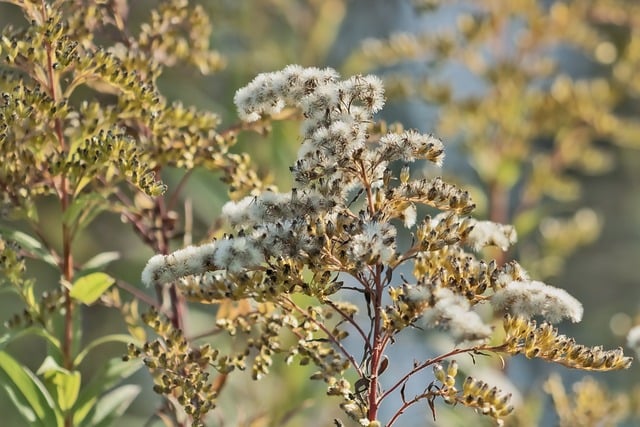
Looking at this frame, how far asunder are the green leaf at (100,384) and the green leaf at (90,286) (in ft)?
0.41

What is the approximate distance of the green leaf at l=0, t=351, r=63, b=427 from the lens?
1.39m

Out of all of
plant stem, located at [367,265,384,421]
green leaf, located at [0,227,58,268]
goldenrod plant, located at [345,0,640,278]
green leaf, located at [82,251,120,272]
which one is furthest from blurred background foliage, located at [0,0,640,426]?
plant stem, located at [367,265,384,421]

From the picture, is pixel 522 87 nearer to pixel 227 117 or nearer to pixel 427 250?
pixel 227 117

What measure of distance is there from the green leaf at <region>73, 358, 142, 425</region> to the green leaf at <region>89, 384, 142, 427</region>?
0.02 meters

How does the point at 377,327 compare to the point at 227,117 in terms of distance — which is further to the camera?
the point at 227,117

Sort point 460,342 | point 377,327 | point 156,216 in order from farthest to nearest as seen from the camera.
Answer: point 156,216 < point 377,327 < point 460,342

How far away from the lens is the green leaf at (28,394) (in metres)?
1.39

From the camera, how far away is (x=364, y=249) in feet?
3.59

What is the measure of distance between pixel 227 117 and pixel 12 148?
3.64 feet

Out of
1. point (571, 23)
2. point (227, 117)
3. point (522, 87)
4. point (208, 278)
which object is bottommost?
point (208, 278)

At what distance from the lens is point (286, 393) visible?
7.13ft

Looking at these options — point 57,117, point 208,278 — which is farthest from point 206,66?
point 208,278

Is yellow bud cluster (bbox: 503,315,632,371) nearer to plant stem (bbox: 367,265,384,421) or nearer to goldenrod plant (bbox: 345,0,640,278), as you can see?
plant stem (bbox: 367,265,384,421)

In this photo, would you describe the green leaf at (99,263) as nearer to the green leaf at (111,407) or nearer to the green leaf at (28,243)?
the green leaf at (28,243)
